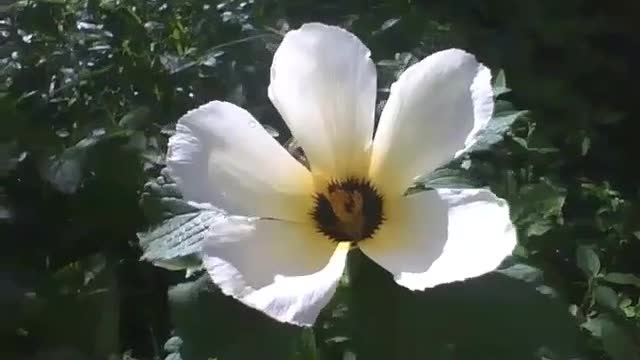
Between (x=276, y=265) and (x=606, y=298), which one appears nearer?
(x=276, y=265)

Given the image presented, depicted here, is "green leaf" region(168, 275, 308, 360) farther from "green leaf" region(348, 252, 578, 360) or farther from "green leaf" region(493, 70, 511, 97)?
"green leaf" region(493, 70, 511, 97)

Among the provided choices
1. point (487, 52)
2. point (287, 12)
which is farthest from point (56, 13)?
point (487, 52)

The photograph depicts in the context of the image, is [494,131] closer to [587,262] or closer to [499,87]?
[499,87]

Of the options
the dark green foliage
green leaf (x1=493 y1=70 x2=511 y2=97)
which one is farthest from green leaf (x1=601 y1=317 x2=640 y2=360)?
green leaf (x1=493 y1=70 x2=511 y2=97)

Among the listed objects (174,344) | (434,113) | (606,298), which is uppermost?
(434,113)

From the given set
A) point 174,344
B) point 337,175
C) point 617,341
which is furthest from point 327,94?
point 617,341

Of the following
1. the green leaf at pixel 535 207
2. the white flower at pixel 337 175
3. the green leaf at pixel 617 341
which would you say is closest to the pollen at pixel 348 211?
the white flower at pixel 337 175

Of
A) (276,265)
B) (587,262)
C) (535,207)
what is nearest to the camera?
(276,265)
